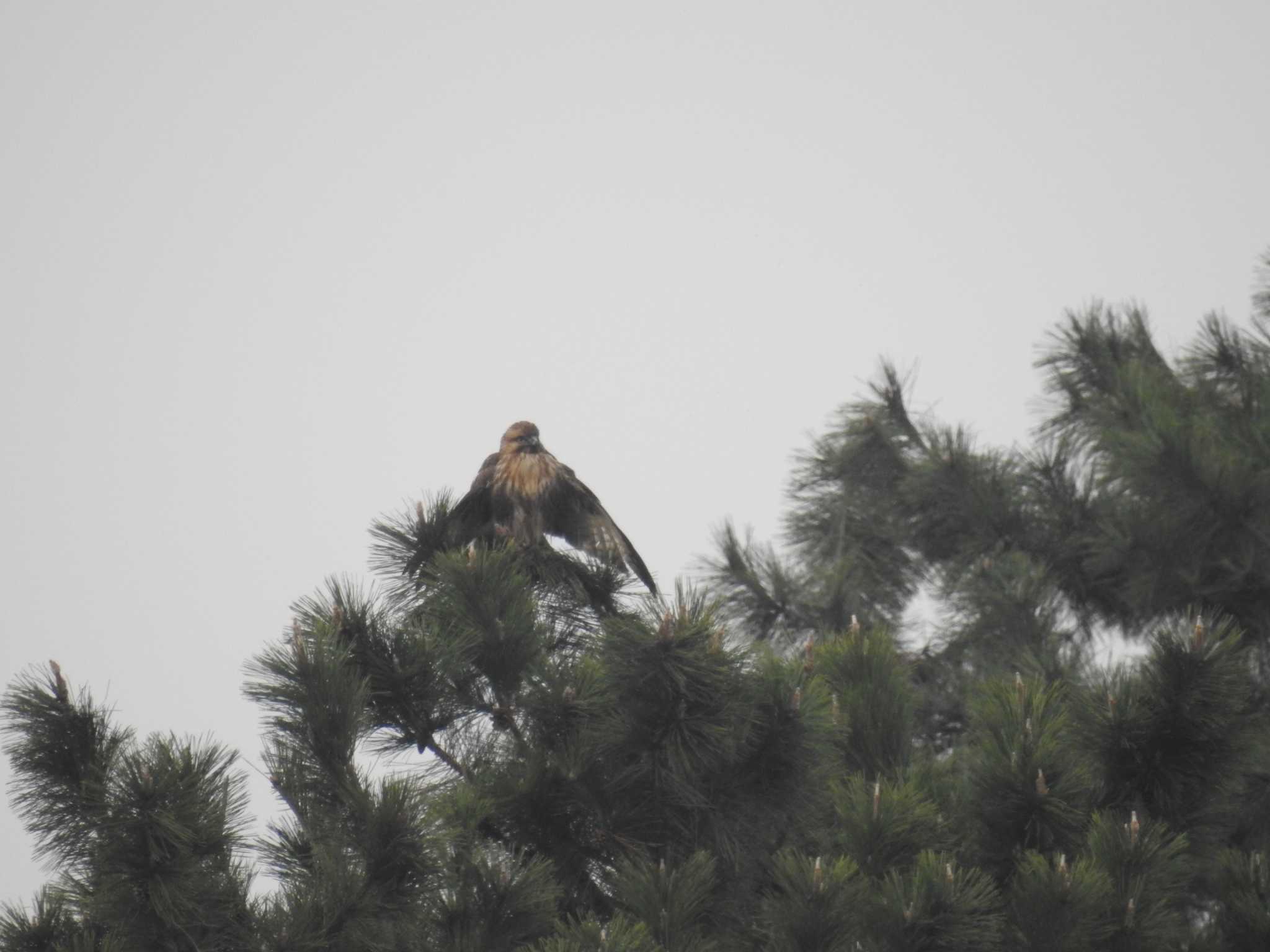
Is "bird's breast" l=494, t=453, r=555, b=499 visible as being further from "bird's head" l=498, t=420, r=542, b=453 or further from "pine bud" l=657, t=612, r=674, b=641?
"pine bud" l=657, t=612, r=674, b=641

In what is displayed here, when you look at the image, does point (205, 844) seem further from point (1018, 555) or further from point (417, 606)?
point (1018, 555)

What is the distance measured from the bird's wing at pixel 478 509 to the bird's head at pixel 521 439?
11cm

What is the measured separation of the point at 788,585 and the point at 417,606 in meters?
5.07

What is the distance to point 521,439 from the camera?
534cm

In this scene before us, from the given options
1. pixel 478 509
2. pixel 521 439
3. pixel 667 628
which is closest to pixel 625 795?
pixel 667 628

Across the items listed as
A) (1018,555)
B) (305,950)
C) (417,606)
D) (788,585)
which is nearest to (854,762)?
(417,606)

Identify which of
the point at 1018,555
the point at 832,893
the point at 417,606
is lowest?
the point at 832,893

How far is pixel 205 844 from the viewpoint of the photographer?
9.64ft

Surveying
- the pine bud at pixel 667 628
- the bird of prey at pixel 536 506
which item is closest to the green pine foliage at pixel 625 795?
the pine bud at pixel 667 628

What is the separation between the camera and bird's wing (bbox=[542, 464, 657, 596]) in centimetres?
507

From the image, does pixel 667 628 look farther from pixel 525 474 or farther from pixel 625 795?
pixel 525 474

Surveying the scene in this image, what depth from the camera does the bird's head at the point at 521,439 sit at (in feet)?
17.2

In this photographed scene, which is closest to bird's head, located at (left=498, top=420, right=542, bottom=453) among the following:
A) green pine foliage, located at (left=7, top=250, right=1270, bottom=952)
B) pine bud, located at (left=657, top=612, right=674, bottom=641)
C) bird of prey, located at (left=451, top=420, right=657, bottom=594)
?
bird of prey, located at (left=451, top=420, right=657, bottom=594)

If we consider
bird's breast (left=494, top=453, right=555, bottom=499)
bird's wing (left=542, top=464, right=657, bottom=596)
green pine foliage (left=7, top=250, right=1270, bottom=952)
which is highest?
bird's breast (left=494, top=453, right=555, bottom=499)
